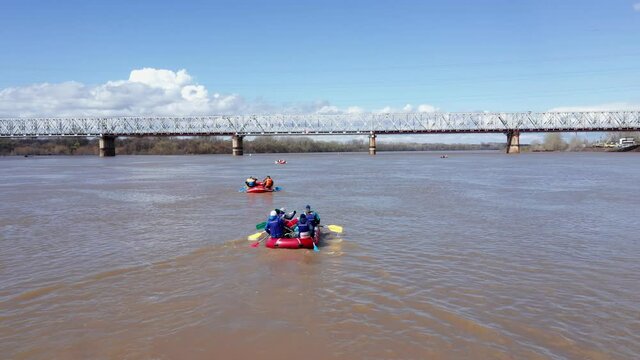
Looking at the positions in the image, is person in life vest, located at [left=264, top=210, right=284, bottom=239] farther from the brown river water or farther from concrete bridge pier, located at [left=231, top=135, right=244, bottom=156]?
concrete bridge pier, located at [left=231, top=135, right=244, bottom=156]

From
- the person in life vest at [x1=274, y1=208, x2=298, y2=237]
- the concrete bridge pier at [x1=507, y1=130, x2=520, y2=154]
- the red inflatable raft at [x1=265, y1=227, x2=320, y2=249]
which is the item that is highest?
the concrete bridge pier at [x1=507, y1=130, x2=520, y2=154]

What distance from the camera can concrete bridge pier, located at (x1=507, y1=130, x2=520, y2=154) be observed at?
519ft

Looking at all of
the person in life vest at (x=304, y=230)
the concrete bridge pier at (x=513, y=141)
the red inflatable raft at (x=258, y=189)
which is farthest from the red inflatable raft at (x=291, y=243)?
the concrete bridge pier at (x=513, y=141)

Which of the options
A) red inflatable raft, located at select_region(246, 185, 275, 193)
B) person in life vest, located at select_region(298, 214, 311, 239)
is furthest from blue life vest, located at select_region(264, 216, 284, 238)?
red inflatable raft, located at select_region(246, 185, 275, 193)

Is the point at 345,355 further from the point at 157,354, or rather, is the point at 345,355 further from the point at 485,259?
the point at 485,259

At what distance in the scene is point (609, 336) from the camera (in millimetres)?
9016

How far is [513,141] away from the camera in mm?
159875

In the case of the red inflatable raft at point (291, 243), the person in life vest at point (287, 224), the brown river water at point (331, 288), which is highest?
the person in life vest at point (287, 224)

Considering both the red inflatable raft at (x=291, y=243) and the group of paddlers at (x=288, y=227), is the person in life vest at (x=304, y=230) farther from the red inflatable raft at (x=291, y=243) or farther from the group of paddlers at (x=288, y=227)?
the red inflatable raft at (x=291, y=243)

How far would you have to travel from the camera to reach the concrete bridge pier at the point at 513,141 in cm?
15814

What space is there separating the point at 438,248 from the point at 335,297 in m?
6.38

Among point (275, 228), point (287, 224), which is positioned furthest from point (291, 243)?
point (287, 224)

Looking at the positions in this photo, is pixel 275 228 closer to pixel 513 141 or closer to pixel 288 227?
pixel 288 227

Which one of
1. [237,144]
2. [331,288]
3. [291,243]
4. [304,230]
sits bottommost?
[331,288]
